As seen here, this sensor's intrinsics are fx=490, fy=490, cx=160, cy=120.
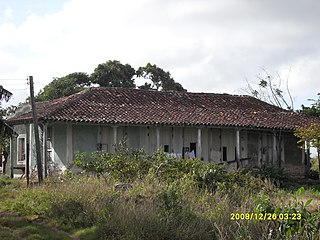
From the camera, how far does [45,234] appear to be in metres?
10.3

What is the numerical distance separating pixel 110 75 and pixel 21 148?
1702cm

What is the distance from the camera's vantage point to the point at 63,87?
38938 millimetres

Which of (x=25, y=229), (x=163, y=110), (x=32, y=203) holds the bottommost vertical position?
(x=25, y=229)

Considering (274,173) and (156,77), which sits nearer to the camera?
(274,173)

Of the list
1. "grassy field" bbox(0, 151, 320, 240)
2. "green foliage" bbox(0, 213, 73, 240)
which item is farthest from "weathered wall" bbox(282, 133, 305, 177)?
"green foliage" bbox(0, 213, 73, 240)

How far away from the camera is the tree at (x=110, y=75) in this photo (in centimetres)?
4153

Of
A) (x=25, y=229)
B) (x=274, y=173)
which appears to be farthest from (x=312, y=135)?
(x=25, y=229)

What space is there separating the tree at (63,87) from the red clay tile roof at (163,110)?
40.1 ft

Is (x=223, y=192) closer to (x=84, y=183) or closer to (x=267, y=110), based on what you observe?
(x=84, y=183)

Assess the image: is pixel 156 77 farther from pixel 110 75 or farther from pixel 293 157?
pixel 293 157

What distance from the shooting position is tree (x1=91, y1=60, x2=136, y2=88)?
41.5 meters

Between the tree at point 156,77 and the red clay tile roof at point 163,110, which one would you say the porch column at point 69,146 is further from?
the tree at point 156,77

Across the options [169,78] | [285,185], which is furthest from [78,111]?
[169,78]
